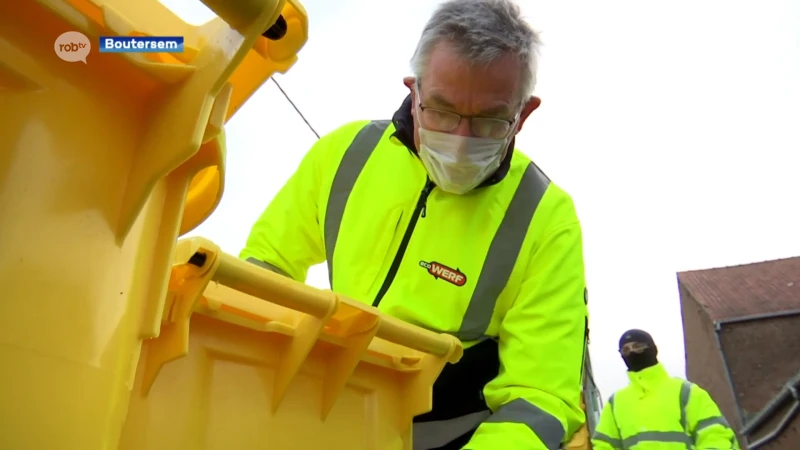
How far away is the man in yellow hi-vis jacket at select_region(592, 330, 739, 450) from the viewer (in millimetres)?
4953

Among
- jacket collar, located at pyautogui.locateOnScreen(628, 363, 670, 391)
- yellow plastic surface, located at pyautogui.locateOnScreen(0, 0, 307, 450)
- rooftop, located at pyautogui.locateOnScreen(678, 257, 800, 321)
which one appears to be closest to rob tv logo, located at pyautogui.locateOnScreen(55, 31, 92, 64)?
yellow plastic surface, located at pyautogui.locateOnScreen(0, 0, 307, 450)

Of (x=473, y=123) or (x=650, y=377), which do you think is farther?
(x=650, y=377)

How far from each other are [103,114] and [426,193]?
1354 millimetres

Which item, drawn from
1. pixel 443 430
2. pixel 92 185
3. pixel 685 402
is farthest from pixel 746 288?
pixel 92 185

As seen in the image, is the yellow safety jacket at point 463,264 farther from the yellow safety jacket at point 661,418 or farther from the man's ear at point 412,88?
the yellow safety jacket at point 661,418

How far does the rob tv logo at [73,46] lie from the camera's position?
65 cm

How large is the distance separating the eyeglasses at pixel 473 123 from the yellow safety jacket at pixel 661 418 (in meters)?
4.01

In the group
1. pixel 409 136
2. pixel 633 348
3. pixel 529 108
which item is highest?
pixel 529 108

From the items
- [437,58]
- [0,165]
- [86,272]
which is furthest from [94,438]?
[437,58]

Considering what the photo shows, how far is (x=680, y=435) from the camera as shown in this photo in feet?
16.4

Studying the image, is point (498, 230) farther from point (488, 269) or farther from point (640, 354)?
point (640, 354)

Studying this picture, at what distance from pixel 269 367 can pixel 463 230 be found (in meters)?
0.87

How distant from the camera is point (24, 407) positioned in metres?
0.56

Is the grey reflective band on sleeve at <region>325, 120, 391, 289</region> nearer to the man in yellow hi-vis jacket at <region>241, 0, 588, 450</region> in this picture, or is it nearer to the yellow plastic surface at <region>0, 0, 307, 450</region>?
the man in yellow hi-vis jacket at <region>241, 0, 588, 450</region>
